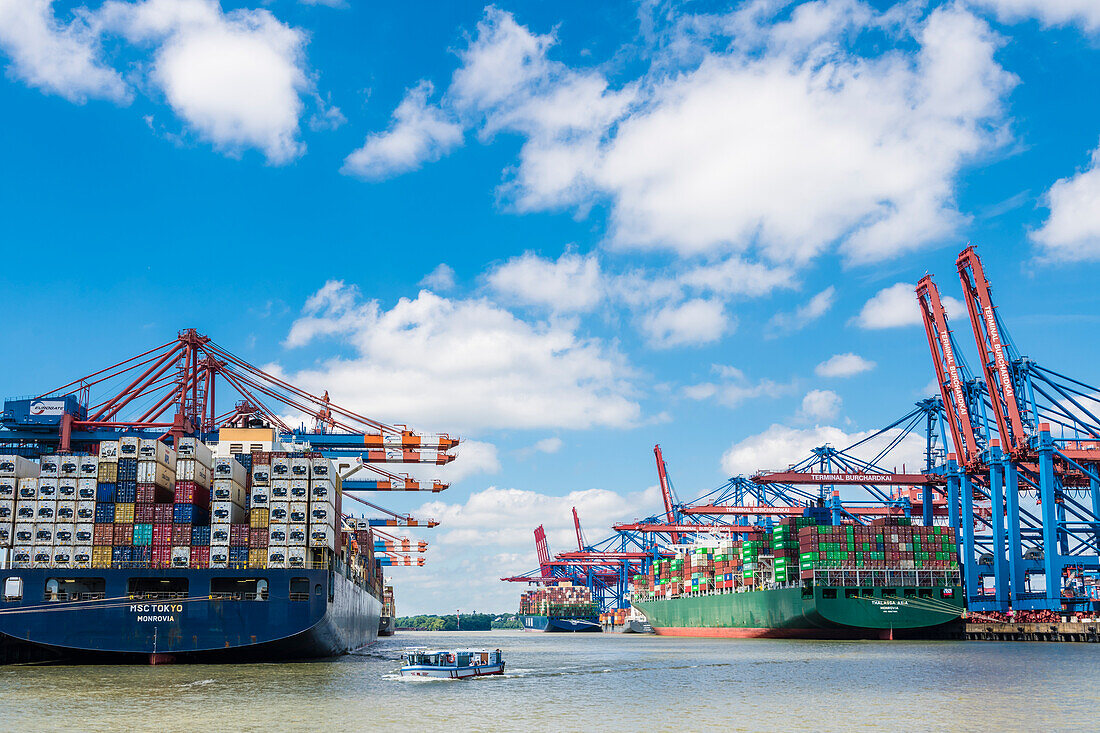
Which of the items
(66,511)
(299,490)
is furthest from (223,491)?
(66,511)

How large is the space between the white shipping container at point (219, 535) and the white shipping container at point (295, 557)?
2.99 metres

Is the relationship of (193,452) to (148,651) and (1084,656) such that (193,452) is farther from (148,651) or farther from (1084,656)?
(1084,656)

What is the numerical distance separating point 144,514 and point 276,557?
6.95m

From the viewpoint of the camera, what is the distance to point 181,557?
4875 centimetres

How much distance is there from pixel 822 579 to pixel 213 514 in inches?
2037

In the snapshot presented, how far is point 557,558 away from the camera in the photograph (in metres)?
195

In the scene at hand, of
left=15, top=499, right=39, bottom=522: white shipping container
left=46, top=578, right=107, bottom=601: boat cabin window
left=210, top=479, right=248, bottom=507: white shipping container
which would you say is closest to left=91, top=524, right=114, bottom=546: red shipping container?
left=46, top=578, right=107, bottom=601: boat cabin window

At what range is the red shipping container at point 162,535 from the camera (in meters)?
49.2

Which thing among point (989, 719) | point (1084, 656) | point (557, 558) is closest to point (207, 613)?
point (989, 719)

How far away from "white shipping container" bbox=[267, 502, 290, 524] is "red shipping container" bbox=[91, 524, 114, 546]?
744 cm

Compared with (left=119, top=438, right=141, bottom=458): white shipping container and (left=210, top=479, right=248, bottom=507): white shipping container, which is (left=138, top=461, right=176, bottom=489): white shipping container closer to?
(left=119, top=438, right=141, bottom=458): white shipping container

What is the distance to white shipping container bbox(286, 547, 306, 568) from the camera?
49.8m

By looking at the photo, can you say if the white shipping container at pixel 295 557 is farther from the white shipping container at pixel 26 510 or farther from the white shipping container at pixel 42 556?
the white shipping container at pixel 26 510

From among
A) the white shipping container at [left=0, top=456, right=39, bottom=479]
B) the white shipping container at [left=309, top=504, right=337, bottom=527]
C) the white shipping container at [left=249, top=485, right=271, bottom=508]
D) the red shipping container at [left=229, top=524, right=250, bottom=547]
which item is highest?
the white shipping container at [left=0, top=456, right=39, bottom=479]
